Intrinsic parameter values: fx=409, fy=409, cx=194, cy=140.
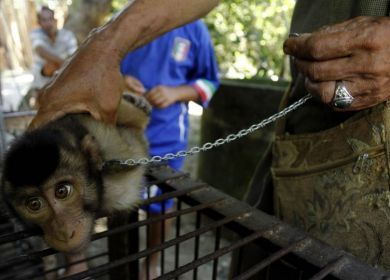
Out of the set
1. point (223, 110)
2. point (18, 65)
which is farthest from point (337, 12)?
point (18, 65)

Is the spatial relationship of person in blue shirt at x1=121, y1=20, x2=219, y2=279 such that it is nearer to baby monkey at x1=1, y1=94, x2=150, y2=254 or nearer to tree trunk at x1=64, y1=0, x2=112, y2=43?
baby monkey at x1=1, y1=94, x2=150, y2=254

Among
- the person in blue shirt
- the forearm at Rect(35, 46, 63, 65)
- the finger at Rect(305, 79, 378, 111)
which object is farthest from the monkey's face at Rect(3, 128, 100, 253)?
the forearm at Rect(35, 46, 63, 65)

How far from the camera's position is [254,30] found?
175 inches

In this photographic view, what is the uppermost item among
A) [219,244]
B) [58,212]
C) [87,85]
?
[87,85]

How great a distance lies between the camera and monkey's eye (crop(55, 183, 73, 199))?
0.91m

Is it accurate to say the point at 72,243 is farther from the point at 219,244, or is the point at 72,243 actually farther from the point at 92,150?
the point at 219,244

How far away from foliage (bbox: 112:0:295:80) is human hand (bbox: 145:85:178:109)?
2.26m

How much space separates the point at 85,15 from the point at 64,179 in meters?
2.94

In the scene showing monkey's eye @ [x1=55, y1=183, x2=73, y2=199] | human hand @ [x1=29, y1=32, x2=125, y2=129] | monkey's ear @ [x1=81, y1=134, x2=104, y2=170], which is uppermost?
human hand @ [x1=29, y1=32, x2=125, y2=129]

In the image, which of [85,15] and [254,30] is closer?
[85,15]

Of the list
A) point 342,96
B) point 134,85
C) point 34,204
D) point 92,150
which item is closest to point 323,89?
point 342,96

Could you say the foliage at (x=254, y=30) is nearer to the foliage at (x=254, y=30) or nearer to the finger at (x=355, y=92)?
the foliage at (x=254, y=30)

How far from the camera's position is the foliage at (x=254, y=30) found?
4.39 metres

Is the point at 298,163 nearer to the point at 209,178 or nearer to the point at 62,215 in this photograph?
the point at 62,215
